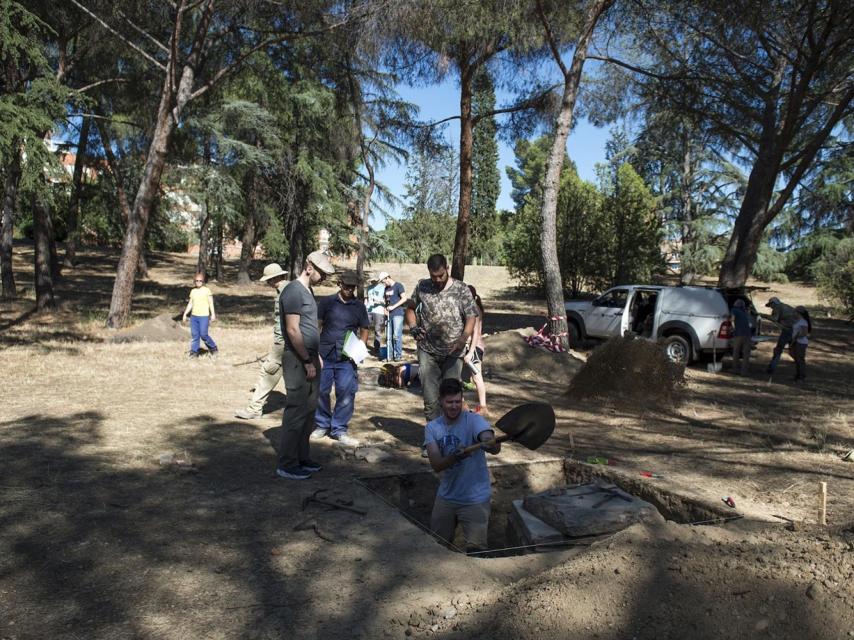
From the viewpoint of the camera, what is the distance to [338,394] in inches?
259

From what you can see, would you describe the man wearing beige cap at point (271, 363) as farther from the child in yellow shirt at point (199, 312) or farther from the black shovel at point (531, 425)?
the child in yellow shirt at point (199, 312)

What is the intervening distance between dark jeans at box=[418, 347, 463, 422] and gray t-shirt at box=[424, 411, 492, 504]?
141 centimetres

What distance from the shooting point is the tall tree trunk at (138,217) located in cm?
1486

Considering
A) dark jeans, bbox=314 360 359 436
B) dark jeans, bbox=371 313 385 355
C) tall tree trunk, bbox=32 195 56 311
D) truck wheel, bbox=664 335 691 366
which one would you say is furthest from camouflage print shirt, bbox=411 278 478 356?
tall tree trunk, bbox=32 195 56 311

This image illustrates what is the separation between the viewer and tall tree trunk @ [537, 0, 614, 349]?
13.1m

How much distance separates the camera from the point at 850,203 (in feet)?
101

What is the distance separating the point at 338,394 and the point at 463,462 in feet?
7.53

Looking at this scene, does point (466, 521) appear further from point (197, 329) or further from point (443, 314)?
point (197, 329)

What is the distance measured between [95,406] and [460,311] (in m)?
4.49

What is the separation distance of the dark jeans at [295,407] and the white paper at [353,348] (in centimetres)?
91

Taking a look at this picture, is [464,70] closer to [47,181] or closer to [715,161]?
[47,181]

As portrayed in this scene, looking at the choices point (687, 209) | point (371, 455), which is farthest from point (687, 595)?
point (687, 209)

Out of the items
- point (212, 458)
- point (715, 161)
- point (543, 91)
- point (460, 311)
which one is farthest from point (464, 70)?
point (715, 161)

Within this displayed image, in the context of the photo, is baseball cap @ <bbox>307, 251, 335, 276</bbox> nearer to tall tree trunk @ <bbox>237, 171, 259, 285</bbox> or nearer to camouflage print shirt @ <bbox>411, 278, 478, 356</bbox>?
camouflage print shirt @ <bbox>411, 278, 478, 356</bbox>
